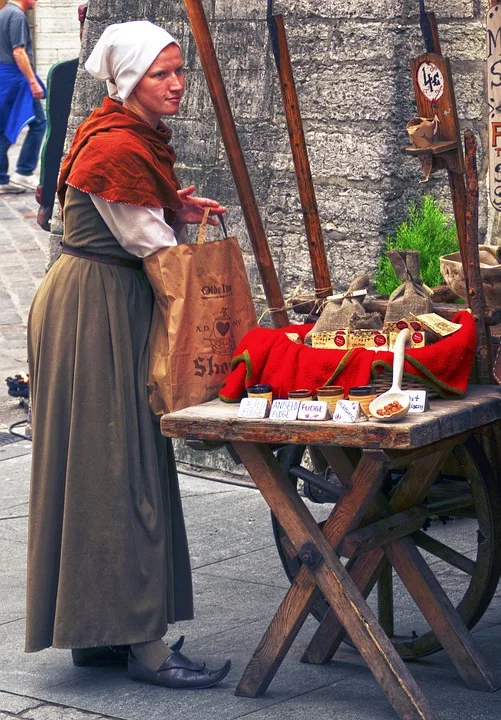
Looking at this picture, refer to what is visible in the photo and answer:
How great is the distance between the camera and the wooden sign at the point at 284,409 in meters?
3.43

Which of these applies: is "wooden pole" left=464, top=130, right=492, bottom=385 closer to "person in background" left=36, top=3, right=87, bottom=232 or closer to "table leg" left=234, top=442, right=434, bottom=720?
"table leg" left=234, top=442, right=434, bottom=720

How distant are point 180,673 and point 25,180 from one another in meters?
10.8

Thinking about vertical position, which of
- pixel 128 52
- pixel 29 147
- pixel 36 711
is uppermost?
pixel 128 52

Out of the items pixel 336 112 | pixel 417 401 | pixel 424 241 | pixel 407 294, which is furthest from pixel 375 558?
pixel 336 112

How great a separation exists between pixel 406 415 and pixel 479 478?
60 centimetres

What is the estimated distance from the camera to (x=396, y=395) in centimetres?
334

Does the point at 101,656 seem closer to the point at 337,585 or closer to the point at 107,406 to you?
the point at 107,406

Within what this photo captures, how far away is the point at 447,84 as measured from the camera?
3.67m

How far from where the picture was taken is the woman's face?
3.74 metres

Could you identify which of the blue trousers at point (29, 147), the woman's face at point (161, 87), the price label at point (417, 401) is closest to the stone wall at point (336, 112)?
the woman's face at point (161, 87)

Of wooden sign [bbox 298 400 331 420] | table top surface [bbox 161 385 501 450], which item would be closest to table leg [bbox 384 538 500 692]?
table top surface [bbox 161 385 501 450]

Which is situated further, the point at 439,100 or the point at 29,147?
the point at 29,147

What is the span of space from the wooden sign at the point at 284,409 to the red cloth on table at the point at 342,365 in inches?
3.9

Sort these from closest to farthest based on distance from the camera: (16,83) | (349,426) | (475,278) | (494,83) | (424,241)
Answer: (349,426) < (475,278) < (494,83) < (424,241) < (16,83)
